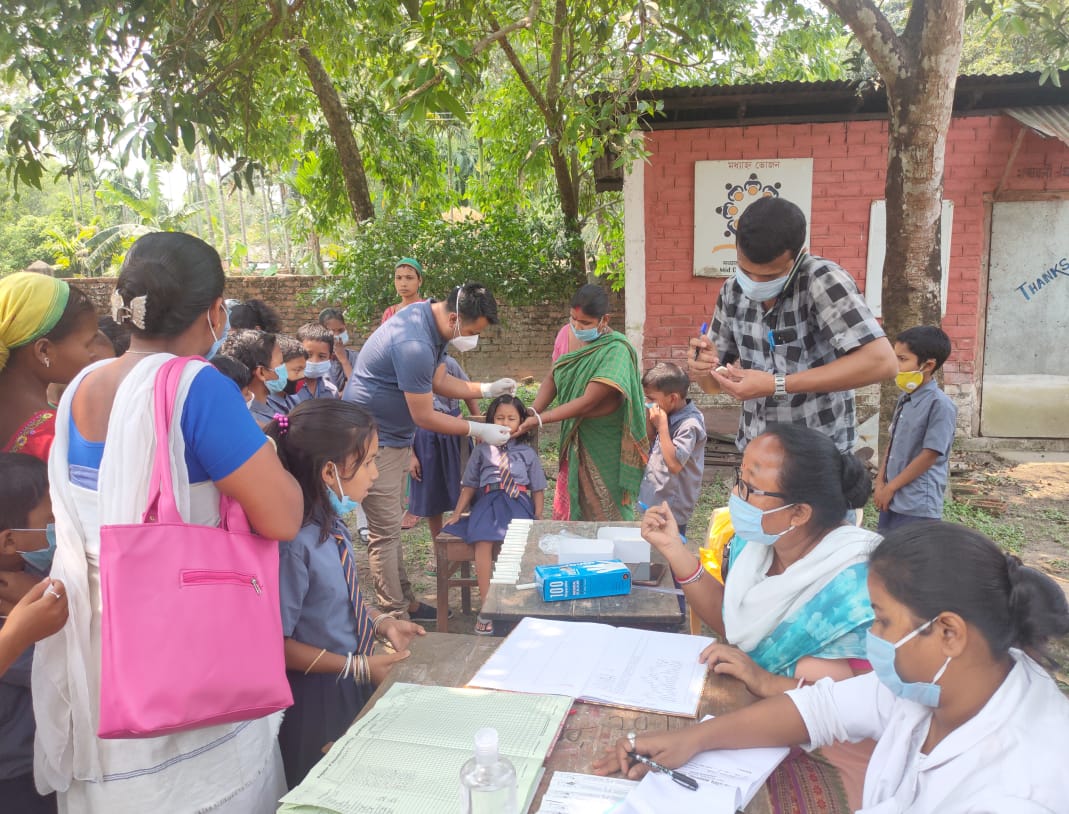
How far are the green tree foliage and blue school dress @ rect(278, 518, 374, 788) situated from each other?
6491mm

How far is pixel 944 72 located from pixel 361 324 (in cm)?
602

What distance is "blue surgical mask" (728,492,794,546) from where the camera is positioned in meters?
1.98

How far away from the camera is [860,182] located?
22.0ft

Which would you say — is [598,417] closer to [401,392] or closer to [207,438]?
[401,392]

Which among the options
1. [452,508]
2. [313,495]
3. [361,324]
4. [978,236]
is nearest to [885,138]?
[978,236]

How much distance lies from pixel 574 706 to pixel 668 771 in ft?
0.93

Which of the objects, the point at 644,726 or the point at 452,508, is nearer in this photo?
the point at 644,726

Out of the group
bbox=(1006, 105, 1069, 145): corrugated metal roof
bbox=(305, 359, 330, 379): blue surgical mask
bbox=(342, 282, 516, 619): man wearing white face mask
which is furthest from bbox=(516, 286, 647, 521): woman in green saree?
bbox=(1006, 105, 1069, 145): corrugated metal roof

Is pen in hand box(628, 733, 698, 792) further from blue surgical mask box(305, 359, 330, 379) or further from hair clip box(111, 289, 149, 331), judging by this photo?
blue surgical mask box(305, 359, 330, 379)

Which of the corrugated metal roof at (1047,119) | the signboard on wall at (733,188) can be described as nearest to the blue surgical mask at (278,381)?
the signboard on wall at (733,188)

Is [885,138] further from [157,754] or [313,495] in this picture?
[157,754]

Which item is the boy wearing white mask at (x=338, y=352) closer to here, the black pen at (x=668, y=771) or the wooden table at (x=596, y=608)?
the wooden table at (x=596, y=608)

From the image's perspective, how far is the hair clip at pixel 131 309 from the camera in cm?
153

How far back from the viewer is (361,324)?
862 centimetres
